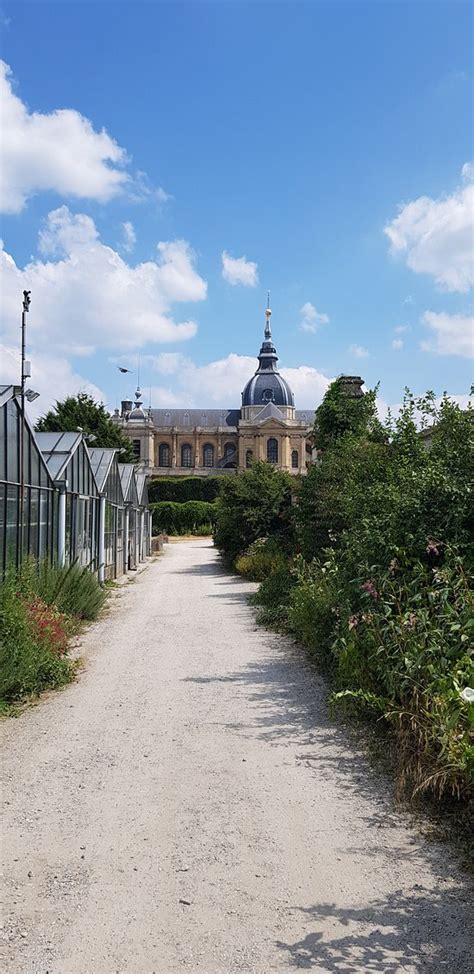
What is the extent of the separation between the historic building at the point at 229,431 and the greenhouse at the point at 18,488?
79.5 m

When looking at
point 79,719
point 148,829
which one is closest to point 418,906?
point 148,829

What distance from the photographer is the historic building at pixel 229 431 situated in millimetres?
94125

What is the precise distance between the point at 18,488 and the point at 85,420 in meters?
33.0

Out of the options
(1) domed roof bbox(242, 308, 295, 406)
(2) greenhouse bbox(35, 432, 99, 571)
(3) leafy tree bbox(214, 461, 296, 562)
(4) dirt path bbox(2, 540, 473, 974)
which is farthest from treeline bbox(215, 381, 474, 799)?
(1) domed roof bbox(242, 308, 295, 406)

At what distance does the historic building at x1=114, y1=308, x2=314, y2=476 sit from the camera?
94.1 m

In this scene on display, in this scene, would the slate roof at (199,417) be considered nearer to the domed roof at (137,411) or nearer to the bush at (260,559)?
the domed roof at (137,411)

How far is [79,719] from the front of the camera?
6988mm

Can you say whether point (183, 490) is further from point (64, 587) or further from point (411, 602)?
point (411, 602)

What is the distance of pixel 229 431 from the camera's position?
3981 inches

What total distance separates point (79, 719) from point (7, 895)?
327cm

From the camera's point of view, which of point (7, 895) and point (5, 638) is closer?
point (7, 895)

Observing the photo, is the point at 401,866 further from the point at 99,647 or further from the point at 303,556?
the point at 303,556

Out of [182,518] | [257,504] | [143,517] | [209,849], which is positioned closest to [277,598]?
[257,504]

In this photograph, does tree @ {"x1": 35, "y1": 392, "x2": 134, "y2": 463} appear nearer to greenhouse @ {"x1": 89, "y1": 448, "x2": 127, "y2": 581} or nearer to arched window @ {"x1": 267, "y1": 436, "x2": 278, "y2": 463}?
greenhouse @ {"x1": 89, "y1": 448, "x2": 127, "y2": 581}
